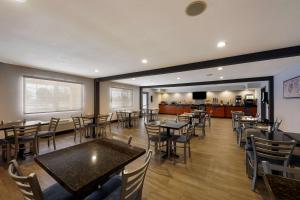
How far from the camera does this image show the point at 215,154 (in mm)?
3506

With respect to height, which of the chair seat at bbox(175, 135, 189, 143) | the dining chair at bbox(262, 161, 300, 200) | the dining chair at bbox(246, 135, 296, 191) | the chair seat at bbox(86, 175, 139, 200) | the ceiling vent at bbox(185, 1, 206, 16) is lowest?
the chair seat at bbox(175, 135, 189, 143)

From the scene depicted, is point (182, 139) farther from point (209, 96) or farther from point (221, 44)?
point (209, 96)

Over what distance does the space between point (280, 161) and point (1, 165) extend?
200 inches

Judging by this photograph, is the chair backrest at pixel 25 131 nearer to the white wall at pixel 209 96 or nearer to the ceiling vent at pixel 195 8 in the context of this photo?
the ceiling vent at pixel 195 8

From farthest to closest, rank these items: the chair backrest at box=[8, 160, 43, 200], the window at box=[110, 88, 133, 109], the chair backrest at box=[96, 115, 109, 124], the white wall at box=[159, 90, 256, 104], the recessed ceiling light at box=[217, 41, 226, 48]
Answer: the white wall at box=[159, 90, 256, 104] < the window at box=[110, 88, 133, 109] < the chair backrest at box=[96, 115, 109, 124] < the recessed ceiling light at box=[217, 41, 226, 48] < the chair backrest at box=[8, 160, 43, 200]

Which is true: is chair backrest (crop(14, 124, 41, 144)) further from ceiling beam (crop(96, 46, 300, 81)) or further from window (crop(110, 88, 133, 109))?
window (crop(110, 88, 133, 109))

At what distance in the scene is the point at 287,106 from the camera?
463cm

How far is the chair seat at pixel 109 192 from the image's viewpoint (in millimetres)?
1217

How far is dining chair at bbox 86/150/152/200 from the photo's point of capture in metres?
0.94

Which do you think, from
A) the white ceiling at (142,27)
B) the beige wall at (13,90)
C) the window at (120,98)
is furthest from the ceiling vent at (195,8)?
the window at (120,98)

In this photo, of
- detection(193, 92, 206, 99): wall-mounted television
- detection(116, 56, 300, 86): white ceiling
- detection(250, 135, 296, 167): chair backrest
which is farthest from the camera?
detection(193, 92, 206, 99): wall-mounted television

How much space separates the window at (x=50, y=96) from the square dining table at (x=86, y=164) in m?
4.49

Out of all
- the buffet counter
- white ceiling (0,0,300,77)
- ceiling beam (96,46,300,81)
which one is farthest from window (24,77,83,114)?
the buffet counter

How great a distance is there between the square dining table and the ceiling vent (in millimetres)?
1772
